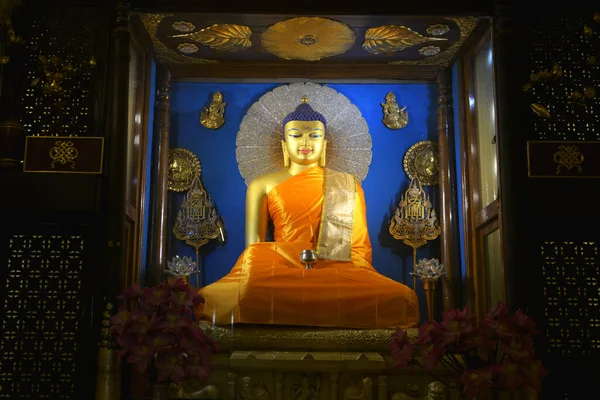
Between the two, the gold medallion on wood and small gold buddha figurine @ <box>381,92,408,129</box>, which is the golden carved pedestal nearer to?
the gold medallion on wood

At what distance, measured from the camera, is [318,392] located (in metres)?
4.12

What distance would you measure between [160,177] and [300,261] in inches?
53.3

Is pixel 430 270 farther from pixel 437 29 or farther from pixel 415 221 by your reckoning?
pixel 437 29

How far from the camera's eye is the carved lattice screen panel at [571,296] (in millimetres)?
4383

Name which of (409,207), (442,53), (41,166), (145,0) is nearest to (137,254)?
(41,166)

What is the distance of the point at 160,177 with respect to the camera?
19.8ft

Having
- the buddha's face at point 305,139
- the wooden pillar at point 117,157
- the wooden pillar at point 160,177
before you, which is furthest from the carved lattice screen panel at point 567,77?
the wooden pillar at point 160,177

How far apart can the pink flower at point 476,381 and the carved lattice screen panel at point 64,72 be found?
102 inches

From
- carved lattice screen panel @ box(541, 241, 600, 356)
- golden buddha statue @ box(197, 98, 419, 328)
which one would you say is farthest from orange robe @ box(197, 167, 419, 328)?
carved lattice screen panel @ box(541, 241, 600, 356)

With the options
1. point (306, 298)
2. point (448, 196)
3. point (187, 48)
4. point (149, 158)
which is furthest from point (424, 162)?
point (149, 158)

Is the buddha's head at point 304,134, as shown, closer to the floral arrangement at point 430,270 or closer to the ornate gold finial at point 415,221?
the ornate gold finial at point 415,221

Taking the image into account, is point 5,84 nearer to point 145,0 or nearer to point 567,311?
point 145,0

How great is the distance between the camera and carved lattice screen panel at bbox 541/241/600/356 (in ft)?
14.4

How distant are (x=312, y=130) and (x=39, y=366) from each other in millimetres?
3081
